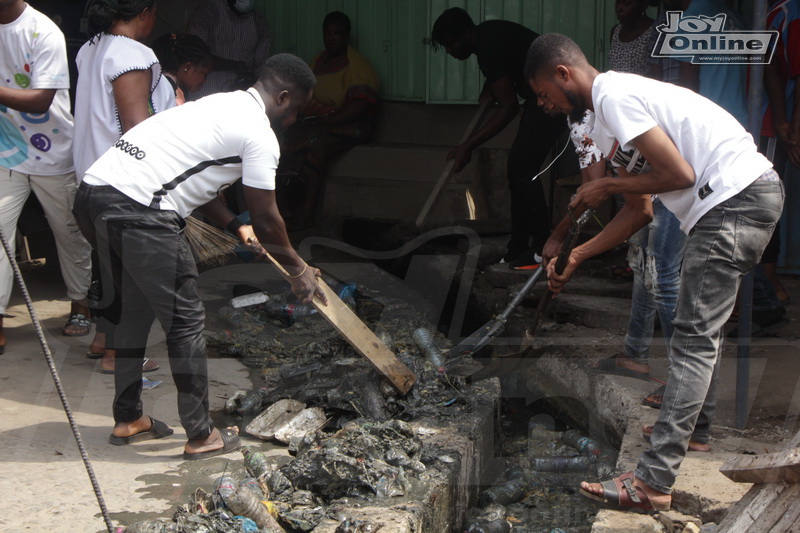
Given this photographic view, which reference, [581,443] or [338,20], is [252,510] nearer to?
[581,443]

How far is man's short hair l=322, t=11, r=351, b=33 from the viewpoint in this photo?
797cm

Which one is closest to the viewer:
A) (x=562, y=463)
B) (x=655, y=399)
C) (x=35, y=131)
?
(x=655, y=399)

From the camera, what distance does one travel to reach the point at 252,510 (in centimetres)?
289

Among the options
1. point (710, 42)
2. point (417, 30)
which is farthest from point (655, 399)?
point (417, 30)

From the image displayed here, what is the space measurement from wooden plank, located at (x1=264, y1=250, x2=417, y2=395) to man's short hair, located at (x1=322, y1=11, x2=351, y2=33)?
4656mm

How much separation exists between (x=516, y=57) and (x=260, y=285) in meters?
2.53

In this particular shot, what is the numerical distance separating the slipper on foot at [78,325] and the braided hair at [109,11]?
1.80m

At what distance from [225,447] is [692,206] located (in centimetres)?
217

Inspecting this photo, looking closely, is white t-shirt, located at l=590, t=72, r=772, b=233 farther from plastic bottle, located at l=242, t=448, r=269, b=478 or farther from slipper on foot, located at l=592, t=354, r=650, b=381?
plastic bottle, located at l=242, t=448, r=269, b=478

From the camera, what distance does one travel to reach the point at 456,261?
20.2 ft

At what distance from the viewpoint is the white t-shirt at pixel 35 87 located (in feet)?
14.0

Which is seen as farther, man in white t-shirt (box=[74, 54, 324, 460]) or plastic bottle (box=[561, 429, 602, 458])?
plastic bottle (box=[561, 429, 602, 458])

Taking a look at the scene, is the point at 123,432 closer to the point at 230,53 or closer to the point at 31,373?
the point at 31,373

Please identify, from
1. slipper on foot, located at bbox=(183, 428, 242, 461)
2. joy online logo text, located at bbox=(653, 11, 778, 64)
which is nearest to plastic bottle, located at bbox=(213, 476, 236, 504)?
slipper on foot, located at bbox=(183, 428, 242, 461)
